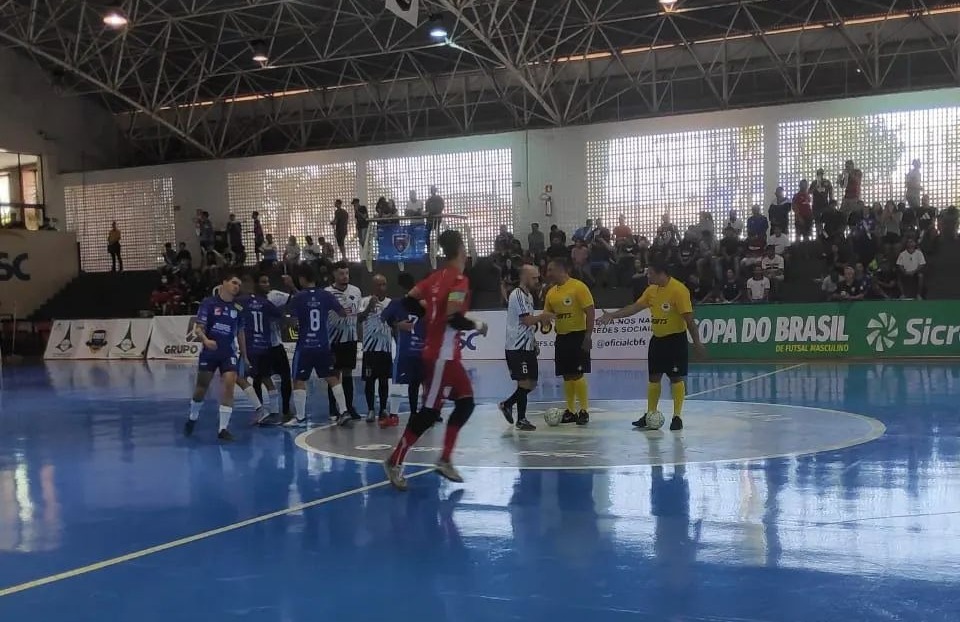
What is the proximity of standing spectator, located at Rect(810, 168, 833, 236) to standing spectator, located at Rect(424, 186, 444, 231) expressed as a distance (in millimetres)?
10573

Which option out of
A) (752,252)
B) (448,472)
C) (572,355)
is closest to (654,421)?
(572,355)

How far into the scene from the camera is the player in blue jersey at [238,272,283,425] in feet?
38.1

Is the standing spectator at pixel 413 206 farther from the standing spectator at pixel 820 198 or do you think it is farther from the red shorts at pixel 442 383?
the red shorts at pixel 442 383

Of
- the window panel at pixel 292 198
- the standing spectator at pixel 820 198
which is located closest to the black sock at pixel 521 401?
the standing spectator at pixel 820 198

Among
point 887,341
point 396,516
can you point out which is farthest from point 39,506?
point 887,341

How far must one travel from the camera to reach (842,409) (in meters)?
11.5

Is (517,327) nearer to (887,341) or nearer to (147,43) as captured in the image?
(887,341)

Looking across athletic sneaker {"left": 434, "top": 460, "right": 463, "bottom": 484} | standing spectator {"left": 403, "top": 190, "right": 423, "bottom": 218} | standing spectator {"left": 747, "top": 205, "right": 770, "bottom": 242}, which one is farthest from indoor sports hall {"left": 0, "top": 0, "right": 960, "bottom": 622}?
standing spectator {"left": 403, "top": 190, "right": 423, "bottom": 218}

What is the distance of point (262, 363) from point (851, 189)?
59.6 feet

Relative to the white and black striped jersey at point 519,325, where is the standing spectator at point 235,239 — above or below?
above

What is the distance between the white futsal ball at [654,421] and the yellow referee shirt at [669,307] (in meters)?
0.93

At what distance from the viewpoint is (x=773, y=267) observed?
2262 cm

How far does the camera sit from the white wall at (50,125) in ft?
108

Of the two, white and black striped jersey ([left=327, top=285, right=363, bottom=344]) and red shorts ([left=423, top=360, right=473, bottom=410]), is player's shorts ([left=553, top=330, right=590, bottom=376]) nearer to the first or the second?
white and black striped jersey ([left=327, top=285, right=363, bottom=344])
